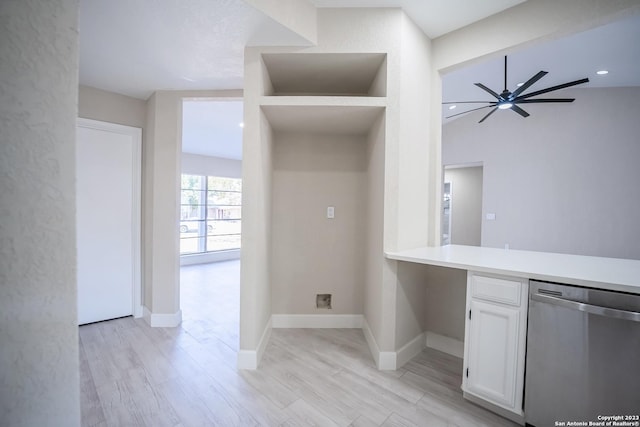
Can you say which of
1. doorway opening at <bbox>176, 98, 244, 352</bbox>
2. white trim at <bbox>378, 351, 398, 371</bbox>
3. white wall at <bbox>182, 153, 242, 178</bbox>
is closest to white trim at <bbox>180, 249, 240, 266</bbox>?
doorway opening at <bbox>176, 98, 244, 352</bbox>

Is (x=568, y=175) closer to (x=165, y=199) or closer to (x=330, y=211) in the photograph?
(x=330, y=211)

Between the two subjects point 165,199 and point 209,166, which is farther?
point 209,166

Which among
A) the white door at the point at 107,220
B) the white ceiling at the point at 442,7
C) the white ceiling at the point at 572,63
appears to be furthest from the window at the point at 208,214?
the white ceiling at the point at 572,63

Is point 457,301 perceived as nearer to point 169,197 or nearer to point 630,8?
point 630,8

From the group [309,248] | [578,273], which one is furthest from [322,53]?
[578,273]

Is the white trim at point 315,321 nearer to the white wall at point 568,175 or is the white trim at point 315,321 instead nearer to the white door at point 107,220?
the white door at point 107,220

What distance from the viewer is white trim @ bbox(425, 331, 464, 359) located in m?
Answer: 2.18

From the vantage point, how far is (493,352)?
59.3 inches

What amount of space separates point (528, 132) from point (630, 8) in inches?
152

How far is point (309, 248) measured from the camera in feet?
8.99

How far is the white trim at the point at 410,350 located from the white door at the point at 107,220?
290 cm

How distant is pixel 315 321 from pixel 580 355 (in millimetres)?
2022

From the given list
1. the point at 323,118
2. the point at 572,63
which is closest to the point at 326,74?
the point at 323,118

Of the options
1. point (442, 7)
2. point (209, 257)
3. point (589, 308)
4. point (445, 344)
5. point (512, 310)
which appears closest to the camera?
point (589, 308)
